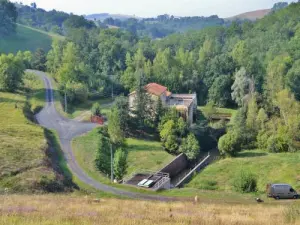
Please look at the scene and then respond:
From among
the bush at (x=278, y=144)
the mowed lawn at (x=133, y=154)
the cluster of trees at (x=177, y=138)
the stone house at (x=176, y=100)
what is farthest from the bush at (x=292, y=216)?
the stone house at (x=176, y=100)

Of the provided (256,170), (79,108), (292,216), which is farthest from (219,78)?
(292,216)

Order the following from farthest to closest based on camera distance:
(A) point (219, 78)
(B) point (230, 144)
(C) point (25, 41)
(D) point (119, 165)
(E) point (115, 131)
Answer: (C) point (25, 41) → (A) point (219, 78) → (B) point (230, 144) → (E) point (115, 131) → (D) point (119, 165)

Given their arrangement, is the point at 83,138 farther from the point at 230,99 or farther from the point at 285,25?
the point at 285,25

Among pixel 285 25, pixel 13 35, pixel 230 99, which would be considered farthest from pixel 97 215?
pixel 13 35

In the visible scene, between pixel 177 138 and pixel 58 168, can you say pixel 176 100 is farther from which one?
pixel 58 168

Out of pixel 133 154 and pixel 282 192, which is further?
pixel 133 154

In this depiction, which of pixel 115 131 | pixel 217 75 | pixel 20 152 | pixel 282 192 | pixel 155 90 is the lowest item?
pixel 115 131

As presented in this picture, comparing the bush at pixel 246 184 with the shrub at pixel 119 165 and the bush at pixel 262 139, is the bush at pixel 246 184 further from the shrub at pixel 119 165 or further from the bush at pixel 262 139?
the bush at pixel 262 139

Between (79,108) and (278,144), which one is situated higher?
(79,108)
